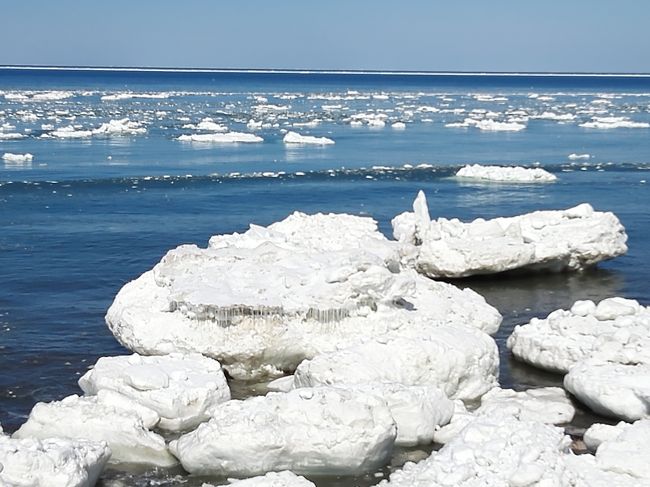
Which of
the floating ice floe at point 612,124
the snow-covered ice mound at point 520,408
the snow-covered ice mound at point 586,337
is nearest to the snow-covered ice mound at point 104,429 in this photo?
the snow-covered ice mound at point 520,408

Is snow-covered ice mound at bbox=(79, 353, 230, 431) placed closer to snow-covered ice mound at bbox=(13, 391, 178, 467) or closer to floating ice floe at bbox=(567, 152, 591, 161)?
snow-covered ice mound at bbox=(13, 391, 178, 467)

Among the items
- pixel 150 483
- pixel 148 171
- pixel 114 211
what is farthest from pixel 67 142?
pixel 150 483

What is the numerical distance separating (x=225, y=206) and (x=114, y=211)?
121 inches

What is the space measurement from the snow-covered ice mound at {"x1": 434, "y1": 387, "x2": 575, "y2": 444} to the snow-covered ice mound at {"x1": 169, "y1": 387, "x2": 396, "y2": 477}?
1077mm

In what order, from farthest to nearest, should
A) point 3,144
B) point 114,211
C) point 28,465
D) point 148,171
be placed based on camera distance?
point 3,144 → point 148,171 → point 114,211 → point 28,465

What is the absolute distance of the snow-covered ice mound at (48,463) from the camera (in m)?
9.64

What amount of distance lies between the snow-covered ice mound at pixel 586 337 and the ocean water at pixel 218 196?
0.89ft

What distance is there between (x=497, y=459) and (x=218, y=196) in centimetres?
2170

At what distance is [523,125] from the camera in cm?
5944

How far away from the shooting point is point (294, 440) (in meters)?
10.7

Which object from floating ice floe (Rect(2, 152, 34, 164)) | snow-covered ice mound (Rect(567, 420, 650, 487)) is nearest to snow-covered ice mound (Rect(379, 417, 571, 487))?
snow-covered ice mound (Rect(567, 420, 650, 487))

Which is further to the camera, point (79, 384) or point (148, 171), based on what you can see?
point (148, 171)

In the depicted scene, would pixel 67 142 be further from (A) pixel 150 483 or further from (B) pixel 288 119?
(A) pixel 150 483

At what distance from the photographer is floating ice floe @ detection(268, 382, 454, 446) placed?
38.0ft
